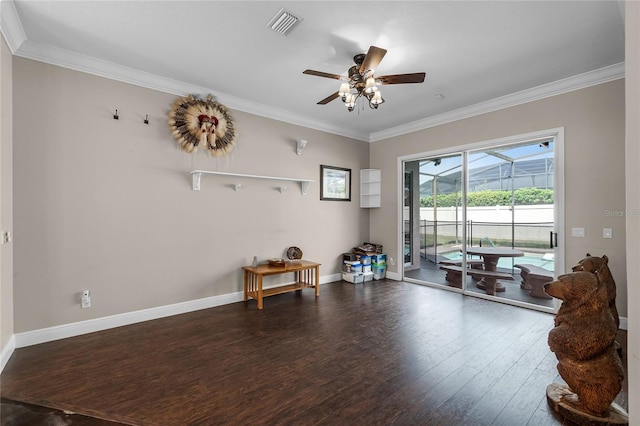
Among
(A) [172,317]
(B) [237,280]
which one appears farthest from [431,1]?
(A) [172,317]

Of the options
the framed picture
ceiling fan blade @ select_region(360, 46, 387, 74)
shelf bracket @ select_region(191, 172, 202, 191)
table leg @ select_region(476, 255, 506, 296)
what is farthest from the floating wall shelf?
table leg @ select_region(476, 255, 506, 296)

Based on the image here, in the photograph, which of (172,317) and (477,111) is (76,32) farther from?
(477,111)

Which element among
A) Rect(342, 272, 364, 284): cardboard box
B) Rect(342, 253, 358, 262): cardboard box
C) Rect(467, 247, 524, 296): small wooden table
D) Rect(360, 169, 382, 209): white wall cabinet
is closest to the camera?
Rect(467, 247, 524, 296): small wooden table

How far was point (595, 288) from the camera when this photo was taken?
173 centimetres

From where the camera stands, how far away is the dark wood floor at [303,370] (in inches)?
72.2

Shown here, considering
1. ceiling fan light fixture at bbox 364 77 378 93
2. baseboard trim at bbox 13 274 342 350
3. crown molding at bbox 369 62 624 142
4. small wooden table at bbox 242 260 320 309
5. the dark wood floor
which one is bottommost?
the dark wood floor

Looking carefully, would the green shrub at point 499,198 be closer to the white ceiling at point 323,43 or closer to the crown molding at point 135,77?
the white ceiling at point 323,43

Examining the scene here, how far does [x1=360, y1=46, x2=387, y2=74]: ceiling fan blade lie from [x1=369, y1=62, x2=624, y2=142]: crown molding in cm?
248

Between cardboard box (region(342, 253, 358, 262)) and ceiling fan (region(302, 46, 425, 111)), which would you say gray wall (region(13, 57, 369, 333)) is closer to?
cardboard box (region(342, 253, 358, 262))

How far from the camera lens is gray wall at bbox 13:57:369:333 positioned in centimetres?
277

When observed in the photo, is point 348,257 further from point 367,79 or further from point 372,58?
point 372,58

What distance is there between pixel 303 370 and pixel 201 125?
9.98 feet

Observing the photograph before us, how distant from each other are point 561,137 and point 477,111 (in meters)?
1.13

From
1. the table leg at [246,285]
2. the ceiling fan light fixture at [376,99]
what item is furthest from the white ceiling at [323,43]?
the table leg at [246,285]
